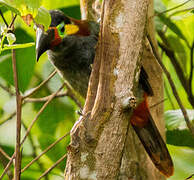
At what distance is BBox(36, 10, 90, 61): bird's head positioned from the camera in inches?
72.8

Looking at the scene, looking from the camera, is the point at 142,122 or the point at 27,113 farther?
the point at 27,113

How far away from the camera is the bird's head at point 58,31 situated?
6.07 ft

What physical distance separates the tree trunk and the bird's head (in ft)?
1.42

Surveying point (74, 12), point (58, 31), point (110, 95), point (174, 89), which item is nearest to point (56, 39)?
point (58, 31)

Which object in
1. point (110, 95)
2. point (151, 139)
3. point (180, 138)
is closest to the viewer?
point (110, 95)

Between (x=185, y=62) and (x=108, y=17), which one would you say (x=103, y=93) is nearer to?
(x=108, y=17)

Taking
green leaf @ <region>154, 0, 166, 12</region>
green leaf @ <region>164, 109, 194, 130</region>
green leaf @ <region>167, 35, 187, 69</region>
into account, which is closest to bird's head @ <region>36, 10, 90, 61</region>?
green leaf @ <region>154, 0, 166, 12</region>

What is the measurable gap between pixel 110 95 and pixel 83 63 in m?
0.75

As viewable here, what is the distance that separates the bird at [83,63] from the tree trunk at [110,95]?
0.62 m

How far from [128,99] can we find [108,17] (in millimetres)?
324

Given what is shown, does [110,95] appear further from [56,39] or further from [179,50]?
[179,50]

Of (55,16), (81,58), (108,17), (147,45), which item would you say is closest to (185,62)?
(147,45)

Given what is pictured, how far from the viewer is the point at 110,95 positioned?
4.62ft

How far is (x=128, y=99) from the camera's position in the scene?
1.37 metres
